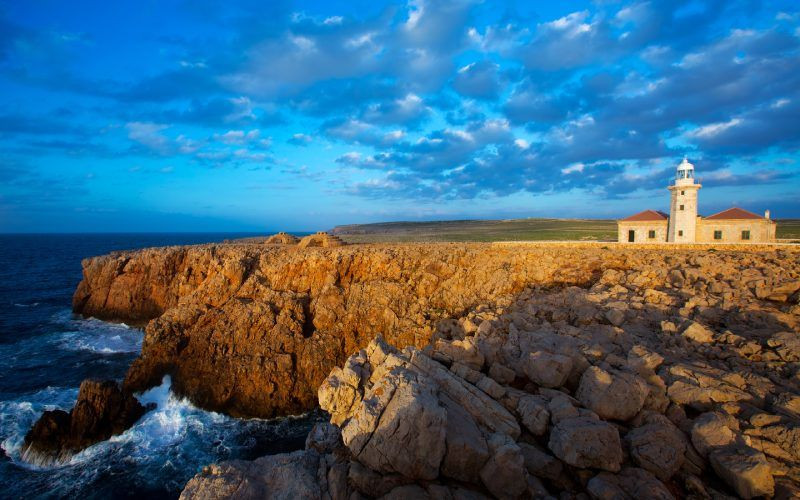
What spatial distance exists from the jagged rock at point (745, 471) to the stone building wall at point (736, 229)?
88.0ft

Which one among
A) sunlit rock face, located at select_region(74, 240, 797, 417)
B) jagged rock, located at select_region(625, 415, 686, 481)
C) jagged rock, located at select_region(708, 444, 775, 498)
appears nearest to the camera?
jagged rock, located at select_region(708, 444, 775, 498)

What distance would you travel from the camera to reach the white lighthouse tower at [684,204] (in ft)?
92.4

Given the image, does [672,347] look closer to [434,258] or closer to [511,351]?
[511,351]

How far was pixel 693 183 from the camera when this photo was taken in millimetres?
27922

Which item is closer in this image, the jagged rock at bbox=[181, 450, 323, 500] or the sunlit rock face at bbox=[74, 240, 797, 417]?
the jagged rock at bbox=[181, 450, 323, 500]

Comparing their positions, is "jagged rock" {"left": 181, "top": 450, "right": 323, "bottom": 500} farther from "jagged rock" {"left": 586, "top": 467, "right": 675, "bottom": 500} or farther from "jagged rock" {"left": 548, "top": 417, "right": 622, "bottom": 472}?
"jagged rock" {"left": 586, "top": 467, "right": 675, "bottom": 500}

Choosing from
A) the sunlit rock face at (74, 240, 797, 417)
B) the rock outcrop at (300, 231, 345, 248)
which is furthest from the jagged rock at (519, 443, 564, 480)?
the rock outcrop at (300, 231, 345, 248)

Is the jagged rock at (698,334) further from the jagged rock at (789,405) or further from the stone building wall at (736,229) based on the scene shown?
the stone building wall at (736,229)

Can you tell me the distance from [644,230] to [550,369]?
29.4m

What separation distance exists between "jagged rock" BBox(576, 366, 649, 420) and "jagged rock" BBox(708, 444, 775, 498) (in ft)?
4.37

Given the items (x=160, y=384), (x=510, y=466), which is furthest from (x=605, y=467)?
(x=160, y=384)

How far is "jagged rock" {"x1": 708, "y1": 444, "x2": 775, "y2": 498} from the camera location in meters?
5.80

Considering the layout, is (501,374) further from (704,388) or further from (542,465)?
(704,388)

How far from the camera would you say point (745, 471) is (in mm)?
5852
